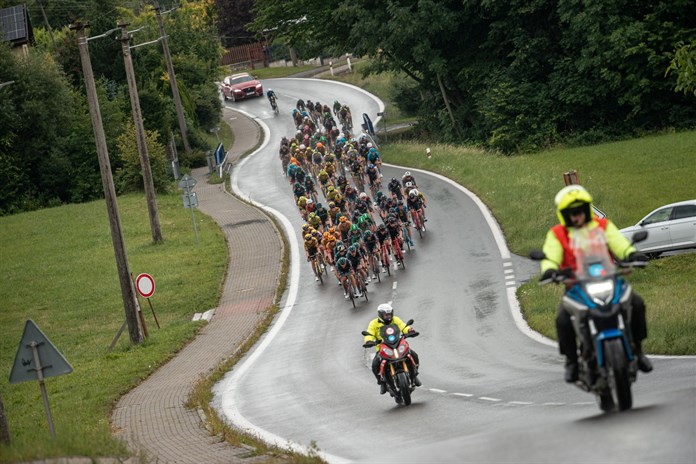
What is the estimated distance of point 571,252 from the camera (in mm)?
10773

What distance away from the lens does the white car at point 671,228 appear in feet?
98.0

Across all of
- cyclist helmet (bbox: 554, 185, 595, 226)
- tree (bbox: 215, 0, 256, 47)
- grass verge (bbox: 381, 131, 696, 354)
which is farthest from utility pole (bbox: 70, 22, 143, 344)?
tree (bbox: 215, 0, 256, 47)

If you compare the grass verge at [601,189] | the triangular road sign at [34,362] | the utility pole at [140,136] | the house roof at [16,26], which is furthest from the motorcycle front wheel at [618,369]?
the house roof at [16,26]

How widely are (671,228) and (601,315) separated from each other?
20944mm

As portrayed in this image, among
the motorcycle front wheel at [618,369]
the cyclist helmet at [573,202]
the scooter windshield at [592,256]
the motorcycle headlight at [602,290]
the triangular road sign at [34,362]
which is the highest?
the cyclist helmet at [573,202]

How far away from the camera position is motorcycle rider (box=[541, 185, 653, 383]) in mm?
10414

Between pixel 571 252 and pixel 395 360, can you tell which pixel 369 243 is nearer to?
pixel 395 360

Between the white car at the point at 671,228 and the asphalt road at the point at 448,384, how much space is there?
3.94m

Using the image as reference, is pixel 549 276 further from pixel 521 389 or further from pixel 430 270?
pixel 430 270

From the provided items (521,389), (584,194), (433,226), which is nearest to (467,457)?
(584,194)

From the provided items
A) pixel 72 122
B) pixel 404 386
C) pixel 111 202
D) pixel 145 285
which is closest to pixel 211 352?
pixel 145 285

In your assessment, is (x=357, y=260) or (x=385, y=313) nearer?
(x=385, y=313)

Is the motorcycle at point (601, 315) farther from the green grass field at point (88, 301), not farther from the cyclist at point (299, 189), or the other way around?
the cyclist at point (299, 189)

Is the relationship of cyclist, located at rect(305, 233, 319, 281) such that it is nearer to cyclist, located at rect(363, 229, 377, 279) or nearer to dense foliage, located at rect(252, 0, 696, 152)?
cyclist, located at rect(363, 229, 377, 279)
